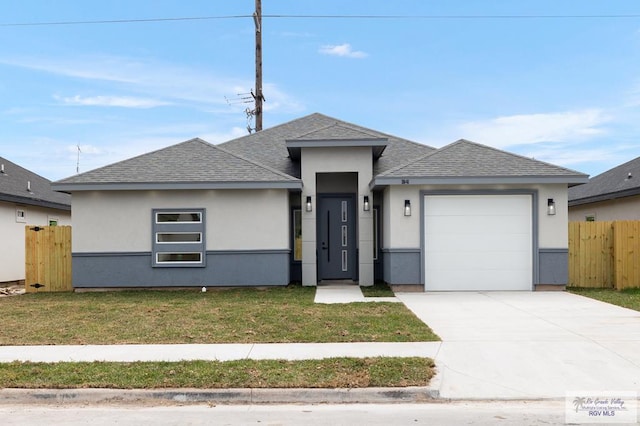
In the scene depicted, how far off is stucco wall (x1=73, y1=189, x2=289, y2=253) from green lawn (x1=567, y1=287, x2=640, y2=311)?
785cm

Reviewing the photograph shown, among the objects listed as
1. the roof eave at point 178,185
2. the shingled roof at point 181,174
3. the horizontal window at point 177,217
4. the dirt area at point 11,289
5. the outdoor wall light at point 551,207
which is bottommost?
the dirt area at point 11,289

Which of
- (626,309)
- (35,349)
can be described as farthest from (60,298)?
(626,309)

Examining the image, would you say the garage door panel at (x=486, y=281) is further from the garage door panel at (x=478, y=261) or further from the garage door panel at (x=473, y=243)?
the garage door panel at (x=473, y=243)

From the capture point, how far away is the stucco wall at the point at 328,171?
15359 millimetres

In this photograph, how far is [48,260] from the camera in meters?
15.5

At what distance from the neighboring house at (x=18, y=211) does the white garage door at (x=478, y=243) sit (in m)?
13.5

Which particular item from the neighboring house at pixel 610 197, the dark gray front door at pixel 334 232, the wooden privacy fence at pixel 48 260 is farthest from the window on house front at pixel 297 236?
the neighboring house at pixel 610 197

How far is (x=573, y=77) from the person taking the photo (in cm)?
1741

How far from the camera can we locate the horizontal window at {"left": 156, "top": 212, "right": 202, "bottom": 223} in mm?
14836

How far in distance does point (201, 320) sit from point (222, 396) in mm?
4237

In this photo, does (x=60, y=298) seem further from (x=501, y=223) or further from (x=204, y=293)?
(x=501, y=223)

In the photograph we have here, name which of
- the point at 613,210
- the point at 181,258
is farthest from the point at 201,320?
the point at 613,210

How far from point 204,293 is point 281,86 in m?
16.9

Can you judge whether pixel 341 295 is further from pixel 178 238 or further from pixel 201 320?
pixel 178 238
